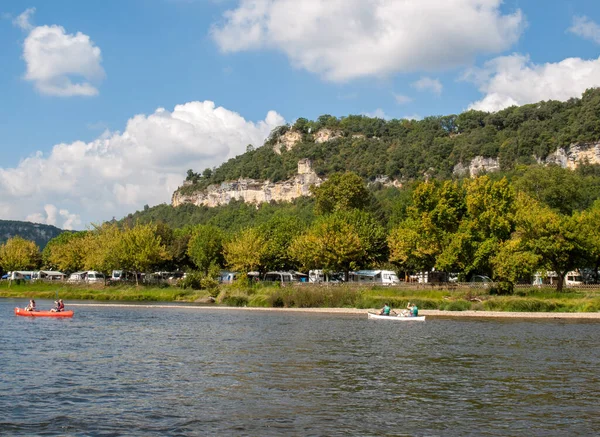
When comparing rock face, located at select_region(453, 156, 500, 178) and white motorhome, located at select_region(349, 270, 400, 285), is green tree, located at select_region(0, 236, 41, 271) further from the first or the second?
rock face, located at select_region(453, 156, 500, 178)

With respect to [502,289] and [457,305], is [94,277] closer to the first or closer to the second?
[457,305]

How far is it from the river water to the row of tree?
826 inches

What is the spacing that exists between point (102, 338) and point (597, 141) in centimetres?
15728

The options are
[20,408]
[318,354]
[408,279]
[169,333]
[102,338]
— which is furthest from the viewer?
[408,279]

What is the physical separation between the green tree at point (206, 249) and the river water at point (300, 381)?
5718cm

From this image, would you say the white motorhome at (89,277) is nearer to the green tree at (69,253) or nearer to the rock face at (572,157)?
the green tree at (69,253)

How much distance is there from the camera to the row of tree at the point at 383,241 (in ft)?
224

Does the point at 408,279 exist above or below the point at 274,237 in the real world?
below

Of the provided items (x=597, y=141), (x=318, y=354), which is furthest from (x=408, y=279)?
(x=597, y=141)

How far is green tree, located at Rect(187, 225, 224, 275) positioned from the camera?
106062 mm

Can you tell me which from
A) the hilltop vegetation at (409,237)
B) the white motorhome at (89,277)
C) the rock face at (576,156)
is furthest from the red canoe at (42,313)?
the rock face at (576,156)

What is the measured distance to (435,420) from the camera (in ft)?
66.0

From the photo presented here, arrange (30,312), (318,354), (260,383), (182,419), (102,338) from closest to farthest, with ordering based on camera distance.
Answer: (182,419)
(260,383)
(318,354)
(102,338)
(30,312)

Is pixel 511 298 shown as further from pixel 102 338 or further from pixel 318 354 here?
pixel 102 338
